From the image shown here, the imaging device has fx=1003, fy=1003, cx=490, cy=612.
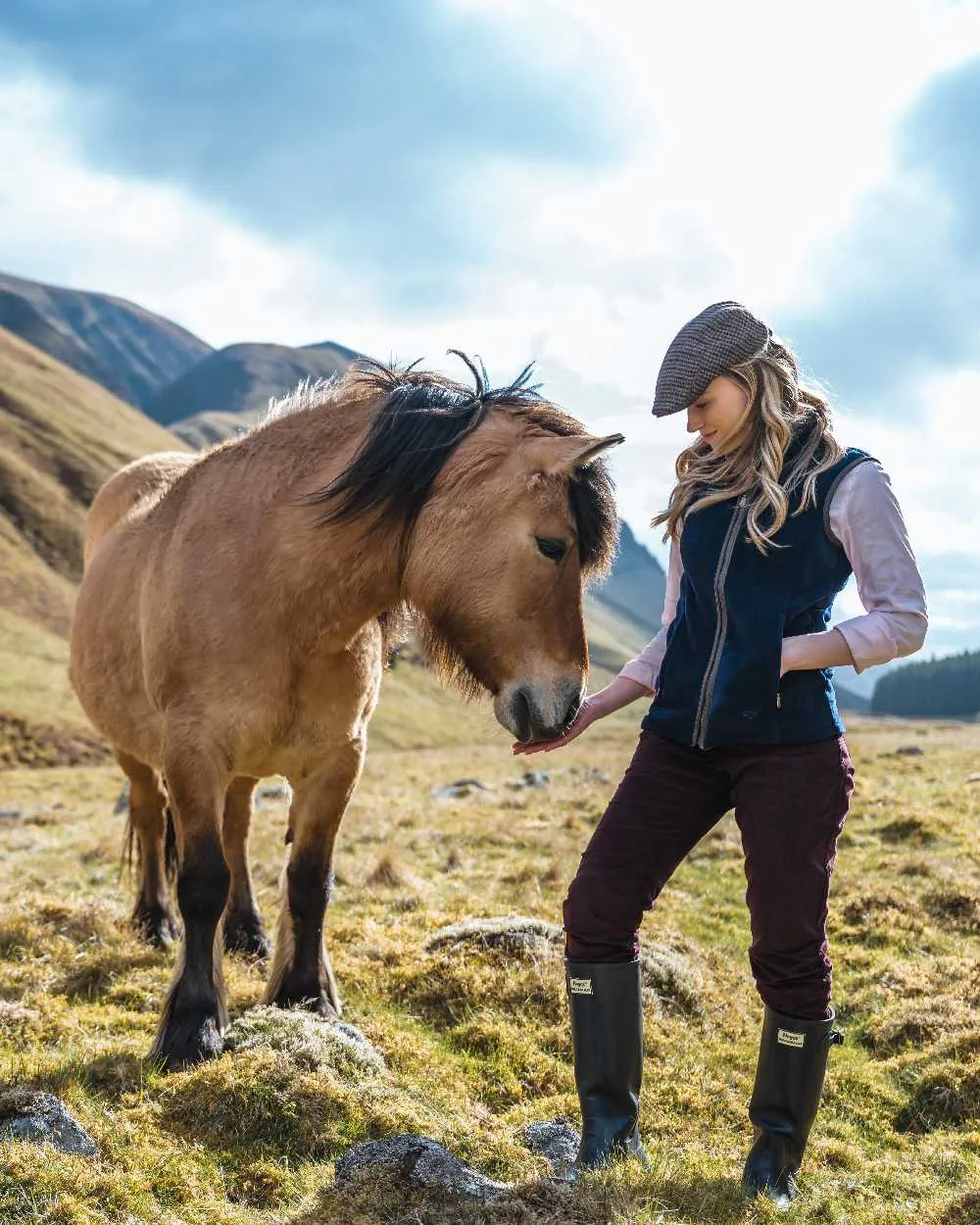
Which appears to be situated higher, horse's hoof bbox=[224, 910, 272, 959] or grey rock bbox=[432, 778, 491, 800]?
horse's hoof bbox=[224, 910, 272, 959]

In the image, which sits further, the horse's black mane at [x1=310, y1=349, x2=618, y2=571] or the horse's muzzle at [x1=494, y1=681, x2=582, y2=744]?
the horse's black mane at [x1=310, y1=349, x2=618, y2=571]

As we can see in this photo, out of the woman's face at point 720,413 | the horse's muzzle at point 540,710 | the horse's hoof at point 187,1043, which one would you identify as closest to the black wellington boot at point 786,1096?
the horse's muzzle at point 540,710

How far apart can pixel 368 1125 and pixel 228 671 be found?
7.17ft

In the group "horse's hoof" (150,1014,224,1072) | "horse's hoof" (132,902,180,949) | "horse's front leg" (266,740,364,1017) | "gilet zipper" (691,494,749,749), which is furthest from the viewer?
Result: "horse's hoof" (132,902,180,949)

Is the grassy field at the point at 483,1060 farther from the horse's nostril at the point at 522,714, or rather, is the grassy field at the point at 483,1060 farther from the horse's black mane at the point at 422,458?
the horse's black mane at the point at 422,458

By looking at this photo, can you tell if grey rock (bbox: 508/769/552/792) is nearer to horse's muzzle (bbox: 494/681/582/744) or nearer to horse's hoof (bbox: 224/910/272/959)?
horse's hoof (bbox: 224/910/272/959)

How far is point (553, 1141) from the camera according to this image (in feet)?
13.2

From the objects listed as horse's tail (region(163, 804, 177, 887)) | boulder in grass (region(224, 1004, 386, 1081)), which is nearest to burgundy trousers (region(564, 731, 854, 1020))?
boulder in grass (region(224, 1004, 386, 1081))

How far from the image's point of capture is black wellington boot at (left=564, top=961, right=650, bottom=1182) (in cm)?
374

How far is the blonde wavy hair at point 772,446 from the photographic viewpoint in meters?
3.56

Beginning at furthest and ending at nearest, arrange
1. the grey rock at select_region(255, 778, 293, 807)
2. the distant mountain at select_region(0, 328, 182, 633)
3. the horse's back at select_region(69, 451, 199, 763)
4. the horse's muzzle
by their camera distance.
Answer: the distant mountain at select_region(0, 328, 182, 633) < the grey rock at select_region(255, 778, 293, 807) < the horse's back at select_region(69, 451, 199, 763) < the horse's muzzle

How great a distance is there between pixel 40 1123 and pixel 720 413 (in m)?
3.53

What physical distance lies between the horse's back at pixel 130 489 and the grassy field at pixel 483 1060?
3.04m

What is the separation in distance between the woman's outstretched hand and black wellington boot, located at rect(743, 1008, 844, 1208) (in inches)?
51.6
